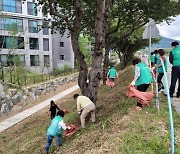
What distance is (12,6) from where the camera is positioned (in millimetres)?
30719

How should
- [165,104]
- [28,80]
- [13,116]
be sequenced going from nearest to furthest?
1. [165,104]
2. [13,116]
3. [28,80]

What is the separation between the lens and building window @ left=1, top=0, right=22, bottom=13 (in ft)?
98.3

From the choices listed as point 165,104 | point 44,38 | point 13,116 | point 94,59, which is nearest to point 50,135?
point 94,59

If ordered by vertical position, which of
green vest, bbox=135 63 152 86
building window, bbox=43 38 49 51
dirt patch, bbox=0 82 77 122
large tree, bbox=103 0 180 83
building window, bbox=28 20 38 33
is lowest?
dirt patch, bbox=0 82 77 122

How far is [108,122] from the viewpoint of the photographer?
6871 mm

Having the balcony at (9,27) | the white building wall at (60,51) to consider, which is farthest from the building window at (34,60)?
the balcony at (9,27)

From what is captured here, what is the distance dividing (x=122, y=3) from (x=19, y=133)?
8812 mm

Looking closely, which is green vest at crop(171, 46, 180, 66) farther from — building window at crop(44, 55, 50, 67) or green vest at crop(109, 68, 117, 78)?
building window at crop(44, 55, 50, 67)

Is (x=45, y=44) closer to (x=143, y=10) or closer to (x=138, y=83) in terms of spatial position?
(x=143, y=10)

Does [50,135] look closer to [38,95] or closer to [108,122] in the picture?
[108,122]

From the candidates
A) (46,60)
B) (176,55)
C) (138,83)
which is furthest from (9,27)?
(138,83)

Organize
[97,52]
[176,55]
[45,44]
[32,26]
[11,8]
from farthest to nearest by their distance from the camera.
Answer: [45,44], [32,26], [11,8], [97,52], [176,55]

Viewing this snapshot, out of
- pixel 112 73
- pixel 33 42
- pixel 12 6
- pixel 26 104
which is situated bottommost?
pixel 26 104

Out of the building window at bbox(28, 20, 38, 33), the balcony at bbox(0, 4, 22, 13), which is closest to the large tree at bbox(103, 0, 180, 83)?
the balcony at bbox(0, 4, 22, 13)
